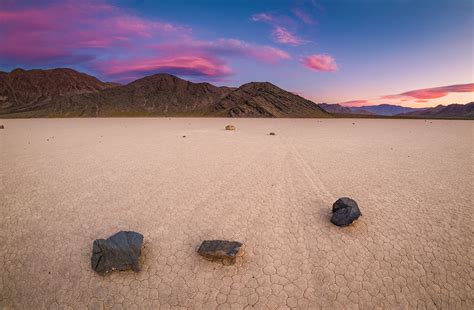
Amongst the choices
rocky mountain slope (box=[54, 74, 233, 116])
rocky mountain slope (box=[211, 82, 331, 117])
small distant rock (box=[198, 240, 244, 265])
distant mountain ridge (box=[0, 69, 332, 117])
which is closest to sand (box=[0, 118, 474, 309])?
small distant rock (box=[198, 240, 244, 265])

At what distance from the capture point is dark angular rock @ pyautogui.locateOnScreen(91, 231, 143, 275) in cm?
444

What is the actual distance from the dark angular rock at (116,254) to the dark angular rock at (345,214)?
172 inches

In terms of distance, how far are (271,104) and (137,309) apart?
139 m

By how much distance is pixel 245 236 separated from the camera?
5.43 meters

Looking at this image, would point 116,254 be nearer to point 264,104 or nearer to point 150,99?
point 264,104

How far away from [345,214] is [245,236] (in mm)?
2426

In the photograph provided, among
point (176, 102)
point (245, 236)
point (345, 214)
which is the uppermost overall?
point (176, 102)

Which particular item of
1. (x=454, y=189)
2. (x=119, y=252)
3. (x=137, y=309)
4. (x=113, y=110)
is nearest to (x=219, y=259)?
(x=137, y=309)

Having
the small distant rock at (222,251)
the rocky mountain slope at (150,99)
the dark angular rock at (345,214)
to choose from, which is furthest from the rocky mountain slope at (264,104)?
the small distant rock at (222,251)

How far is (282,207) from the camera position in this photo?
679 centimetres

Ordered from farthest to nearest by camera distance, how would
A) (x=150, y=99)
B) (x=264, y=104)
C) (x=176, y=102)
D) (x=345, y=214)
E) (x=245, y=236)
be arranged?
(x=176, y=102) < (x=150, y=99) < (x=264, y=104) < (x=345, y=214) < (x=245, y=236)

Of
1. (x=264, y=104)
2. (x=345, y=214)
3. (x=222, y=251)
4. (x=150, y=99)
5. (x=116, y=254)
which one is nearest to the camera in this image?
(x=116, y=254)

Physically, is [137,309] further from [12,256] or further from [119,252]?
[12,256]

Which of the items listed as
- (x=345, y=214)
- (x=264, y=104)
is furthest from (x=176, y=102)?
(x=345, y=214)
